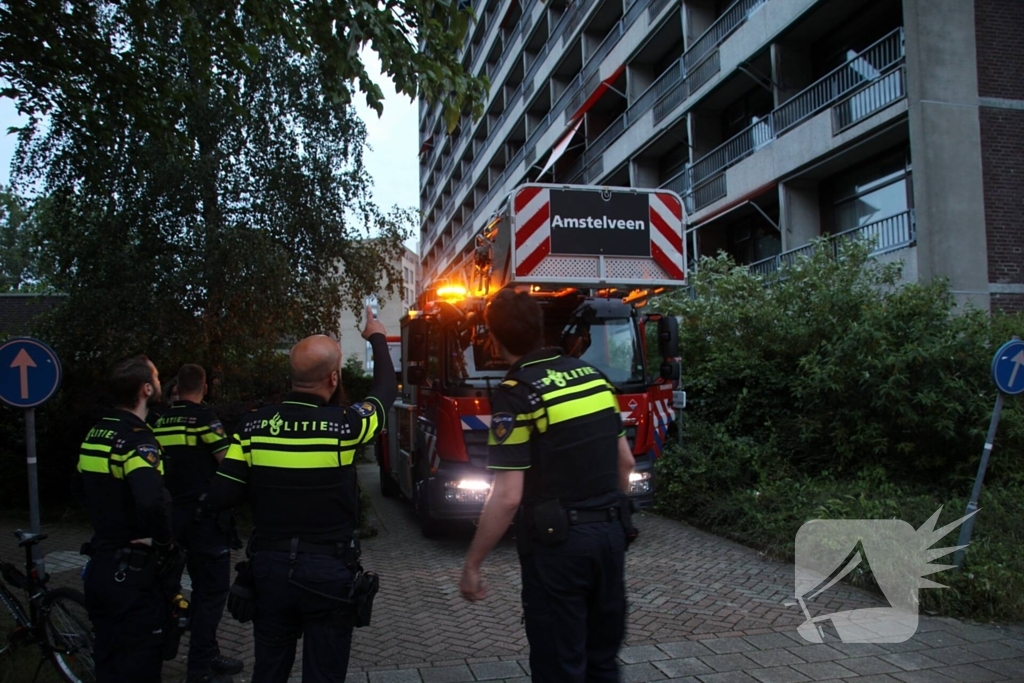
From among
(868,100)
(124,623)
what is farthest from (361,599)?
(868,100)

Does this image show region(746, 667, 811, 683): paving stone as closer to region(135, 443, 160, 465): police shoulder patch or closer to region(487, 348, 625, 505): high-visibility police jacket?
region(487, 348, 625, 505): high-visibility police jacket

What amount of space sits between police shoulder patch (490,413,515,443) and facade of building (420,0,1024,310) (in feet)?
26.5

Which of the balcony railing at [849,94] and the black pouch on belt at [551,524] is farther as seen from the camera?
the balcony railing at [849,94]

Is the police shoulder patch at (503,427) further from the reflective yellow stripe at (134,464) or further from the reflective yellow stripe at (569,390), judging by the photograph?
the reflective yellow stripe at (134,464)

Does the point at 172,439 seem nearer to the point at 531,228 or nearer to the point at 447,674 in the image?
the point at 447,674

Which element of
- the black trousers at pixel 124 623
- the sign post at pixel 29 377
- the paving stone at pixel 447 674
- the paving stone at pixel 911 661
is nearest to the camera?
the black trousers at pixel 124 623

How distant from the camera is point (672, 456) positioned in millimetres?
10367

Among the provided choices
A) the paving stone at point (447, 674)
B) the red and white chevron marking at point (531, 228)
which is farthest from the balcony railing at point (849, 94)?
the paving stone at point (447, 674)

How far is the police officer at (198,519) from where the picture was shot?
4.43 metres

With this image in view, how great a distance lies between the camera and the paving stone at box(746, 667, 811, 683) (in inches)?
179

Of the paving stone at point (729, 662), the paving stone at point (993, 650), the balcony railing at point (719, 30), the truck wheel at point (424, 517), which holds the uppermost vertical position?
the balcony railing at point (719, 30)

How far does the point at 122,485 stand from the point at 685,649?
3.54 meters

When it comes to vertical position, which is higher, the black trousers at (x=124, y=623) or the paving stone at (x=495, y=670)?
the black trousers at (x=124, y=623)

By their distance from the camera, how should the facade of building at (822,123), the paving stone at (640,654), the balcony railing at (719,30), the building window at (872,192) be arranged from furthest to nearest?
the balcony railing at (719,30) < the building window at (872,192) < the facade of building at (822,123) < the paving stone at (640,654)
